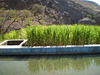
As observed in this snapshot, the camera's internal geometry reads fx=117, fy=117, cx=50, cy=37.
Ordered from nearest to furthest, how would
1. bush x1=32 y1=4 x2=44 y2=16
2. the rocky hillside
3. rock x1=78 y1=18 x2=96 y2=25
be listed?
the rocky hillside
bush x1=32 y1=4 x2=44 y2=16
rock x1=78 y1=18 x2=96 y2=25

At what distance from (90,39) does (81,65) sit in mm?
1702

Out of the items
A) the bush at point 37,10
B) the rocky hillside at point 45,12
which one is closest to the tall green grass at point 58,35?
the rocky hillside at point 45,12

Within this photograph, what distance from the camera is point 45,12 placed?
17.1 m

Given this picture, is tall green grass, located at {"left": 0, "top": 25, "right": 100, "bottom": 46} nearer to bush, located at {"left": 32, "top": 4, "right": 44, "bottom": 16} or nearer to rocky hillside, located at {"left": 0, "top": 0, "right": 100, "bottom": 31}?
rocky hillside, located at {"left": 0, "top": 0, "right": 100, "bottom": 31}

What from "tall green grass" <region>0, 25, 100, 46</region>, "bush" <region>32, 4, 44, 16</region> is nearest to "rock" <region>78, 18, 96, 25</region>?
"bush" <region>32, 4, 44, 16</region>

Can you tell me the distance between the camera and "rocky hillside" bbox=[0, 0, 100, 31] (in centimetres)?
1285

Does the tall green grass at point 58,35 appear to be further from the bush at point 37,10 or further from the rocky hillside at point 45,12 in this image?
the bush at point 37,10

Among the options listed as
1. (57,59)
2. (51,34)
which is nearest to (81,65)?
(57,59)

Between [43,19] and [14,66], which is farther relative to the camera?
[43,19]

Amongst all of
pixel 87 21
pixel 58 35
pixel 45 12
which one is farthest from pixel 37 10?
pixel 58 35

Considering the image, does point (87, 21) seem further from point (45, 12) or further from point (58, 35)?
point (58, 35)

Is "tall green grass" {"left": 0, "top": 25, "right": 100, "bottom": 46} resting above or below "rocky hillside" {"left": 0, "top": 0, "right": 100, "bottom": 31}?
below

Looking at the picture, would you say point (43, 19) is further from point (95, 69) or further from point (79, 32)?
point (95, 69)

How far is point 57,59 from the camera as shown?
4.44 m
